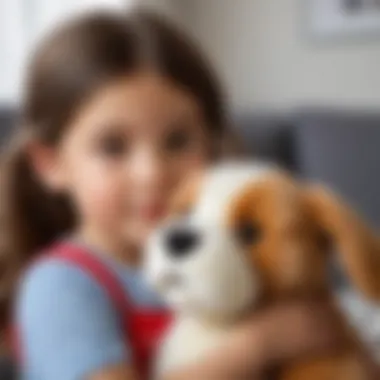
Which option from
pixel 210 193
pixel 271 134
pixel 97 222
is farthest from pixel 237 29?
pixel 210 193

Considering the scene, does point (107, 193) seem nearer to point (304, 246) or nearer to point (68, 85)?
point (68, 85)

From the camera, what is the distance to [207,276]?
0.71 meters

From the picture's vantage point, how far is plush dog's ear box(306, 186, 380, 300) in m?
0.75

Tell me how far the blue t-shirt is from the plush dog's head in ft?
0.44

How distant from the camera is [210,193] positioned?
763 millimetres

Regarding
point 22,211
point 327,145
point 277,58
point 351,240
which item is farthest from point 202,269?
point 277,58

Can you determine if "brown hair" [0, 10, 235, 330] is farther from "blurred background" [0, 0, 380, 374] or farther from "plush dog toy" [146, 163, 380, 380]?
"blurred background" [0, 0, 380, 374]

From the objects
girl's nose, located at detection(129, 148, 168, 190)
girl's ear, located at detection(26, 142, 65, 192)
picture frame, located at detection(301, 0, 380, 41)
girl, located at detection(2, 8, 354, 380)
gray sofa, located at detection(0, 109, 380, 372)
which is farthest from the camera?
picture frame, located at detection(301, 0, 380, 41)

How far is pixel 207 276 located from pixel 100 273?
254mm

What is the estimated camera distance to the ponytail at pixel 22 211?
46.2 inches

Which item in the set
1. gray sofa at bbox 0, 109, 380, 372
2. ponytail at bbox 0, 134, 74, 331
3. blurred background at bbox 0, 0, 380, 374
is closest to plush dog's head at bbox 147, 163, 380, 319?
ponytail at bbox 0, 134, 74, 331

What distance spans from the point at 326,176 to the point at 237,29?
2.21 feet

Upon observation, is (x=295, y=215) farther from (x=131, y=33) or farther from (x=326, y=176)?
(x=326, y=176)

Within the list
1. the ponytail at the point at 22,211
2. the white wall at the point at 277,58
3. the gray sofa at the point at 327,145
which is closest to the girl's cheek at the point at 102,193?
the ponytail at the point at 22,211
